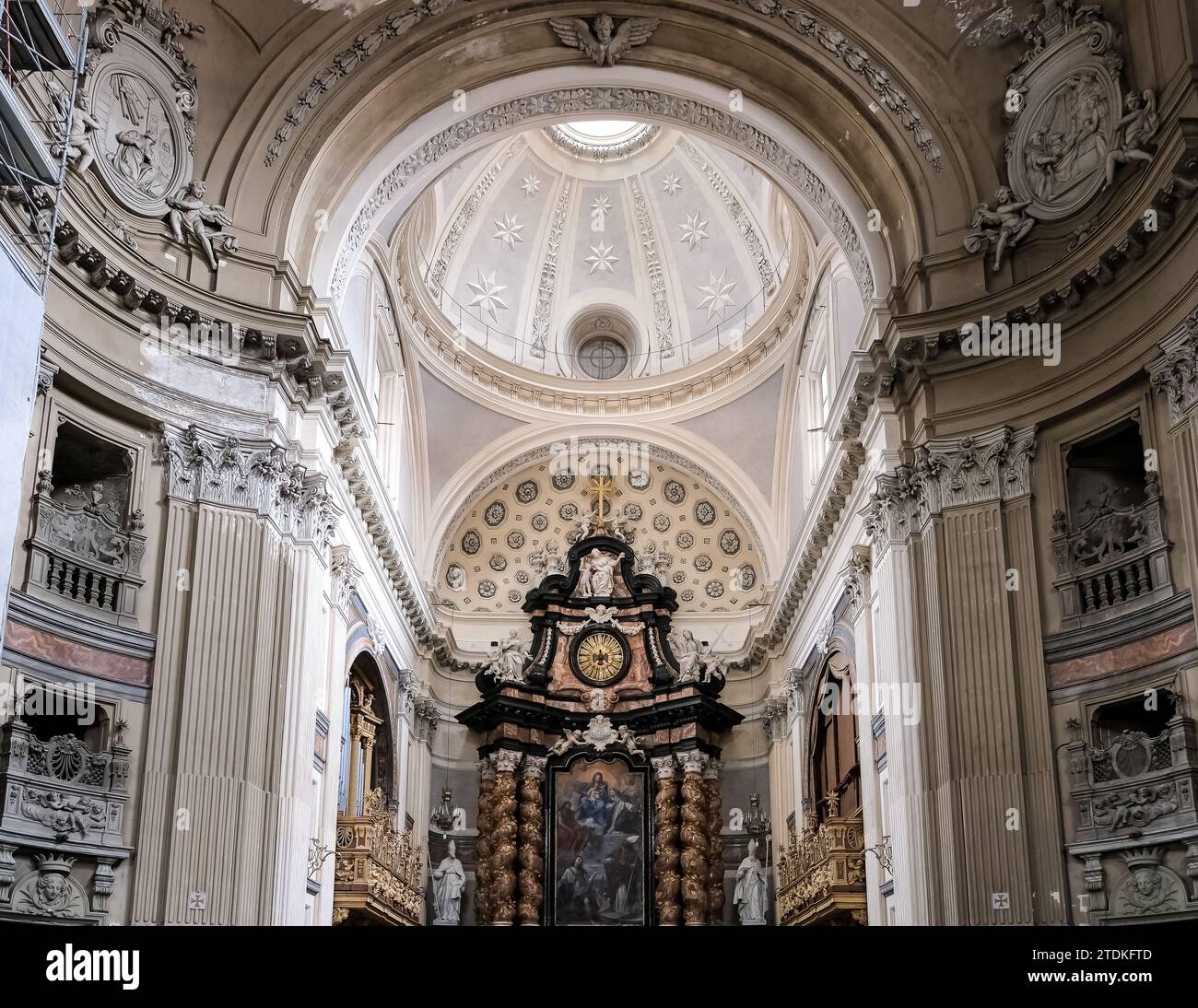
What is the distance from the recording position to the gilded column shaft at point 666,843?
1133 inches

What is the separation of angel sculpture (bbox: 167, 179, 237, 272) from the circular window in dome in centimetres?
1664

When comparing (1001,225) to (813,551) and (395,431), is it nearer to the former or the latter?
(813,551)

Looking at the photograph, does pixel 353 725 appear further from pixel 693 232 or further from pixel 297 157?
pixel 693 232

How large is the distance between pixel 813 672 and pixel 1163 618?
11729mm

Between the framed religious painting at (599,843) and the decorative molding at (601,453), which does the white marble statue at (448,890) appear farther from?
the decorative molding at (601,453)

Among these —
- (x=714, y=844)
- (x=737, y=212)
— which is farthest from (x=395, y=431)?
(x=714, y=844)

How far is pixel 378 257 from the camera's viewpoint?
25078 millimetres

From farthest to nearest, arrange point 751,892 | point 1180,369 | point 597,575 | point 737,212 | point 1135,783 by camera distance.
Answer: point 597,575 → point 737,212 → point 751,892 → point 1135,783 → point 1180,369

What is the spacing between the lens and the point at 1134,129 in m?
15.4

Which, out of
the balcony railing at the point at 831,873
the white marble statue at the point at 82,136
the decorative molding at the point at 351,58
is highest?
the decorative molding at the point at 351,58

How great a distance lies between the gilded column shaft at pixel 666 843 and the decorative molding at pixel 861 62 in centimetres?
1622

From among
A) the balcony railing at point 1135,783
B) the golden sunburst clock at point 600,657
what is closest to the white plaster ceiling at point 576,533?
the golden sunburst clock at point 600,657

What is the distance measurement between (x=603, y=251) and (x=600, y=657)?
32.4 feet

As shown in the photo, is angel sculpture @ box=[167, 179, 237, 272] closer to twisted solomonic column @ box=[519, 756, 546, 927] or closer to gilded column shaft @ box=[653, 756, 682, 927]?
twisted solomonic column @ box=[519, 756, 546, 927]
